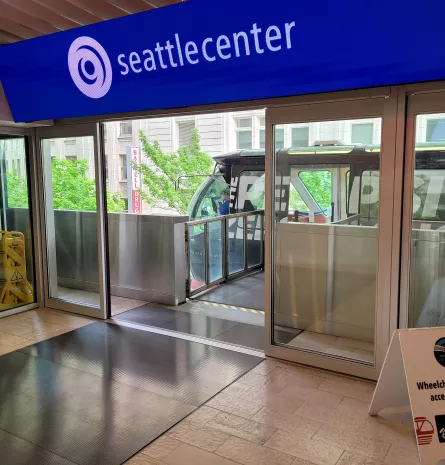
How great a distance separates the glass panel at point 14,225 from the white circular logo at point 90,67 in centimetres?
178

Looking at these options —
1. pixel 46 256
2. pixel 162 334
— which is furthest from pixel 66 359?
pixel 46 256

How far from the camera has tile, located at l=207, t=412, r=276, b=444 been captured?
10.3 feet

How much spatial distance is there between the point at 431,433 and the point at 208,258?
15.7ft

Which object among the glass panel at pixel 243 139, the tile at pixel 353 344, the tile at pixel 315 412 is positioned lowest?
the tile at pixel 315 412

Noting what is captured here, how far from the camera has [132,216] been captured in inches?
260

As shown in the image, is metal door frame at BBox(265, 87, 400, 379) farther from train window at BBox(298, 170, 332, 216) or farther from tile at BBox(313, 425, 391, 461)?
tile at BBox(313, 425, 391, 461)

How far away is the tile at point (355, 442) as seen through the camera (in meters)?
2.97

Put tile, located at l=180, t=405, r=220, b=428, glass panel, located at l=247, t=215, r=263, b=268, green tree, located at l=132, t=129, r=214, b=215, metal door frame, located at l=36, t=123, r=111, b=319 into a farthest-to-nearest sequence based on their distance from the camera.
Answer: green tree, located at l=132, t=129, r=214, b=215
glass panel, located at l=247, t=215, r=263, b=268
metal door frame, located at l=36, t=123, r=111, b=319
tile, located at l=180, t=405, r=220, b=428

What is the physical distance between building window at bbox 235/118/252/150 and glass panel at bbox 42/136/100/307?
1227 centimetres

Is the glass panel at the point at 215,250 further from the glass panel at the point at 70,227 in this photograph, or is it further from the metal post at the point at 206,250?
the glass panel at the point at 70,227

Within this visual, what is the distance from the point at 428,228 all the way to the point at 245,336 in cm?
226

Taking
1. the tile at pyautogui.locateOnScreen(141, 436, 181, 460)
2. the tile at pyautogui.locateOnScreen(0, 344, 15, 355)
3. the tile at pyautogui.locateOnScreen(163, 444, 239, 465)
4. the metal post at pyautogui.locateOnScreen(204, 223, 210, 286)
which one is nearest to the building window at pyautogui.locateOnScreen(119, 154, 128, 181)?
the metal post at pyautogui.locateOnScreen(204, 223, 210, 286)

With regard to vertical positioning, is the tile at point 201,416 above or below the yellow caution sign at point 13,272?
below

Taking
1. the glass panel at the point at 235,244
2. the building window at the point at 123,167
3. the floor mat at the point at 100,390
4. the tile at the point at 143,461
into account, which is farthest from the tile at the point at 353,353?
the building window at the point at 123,167
